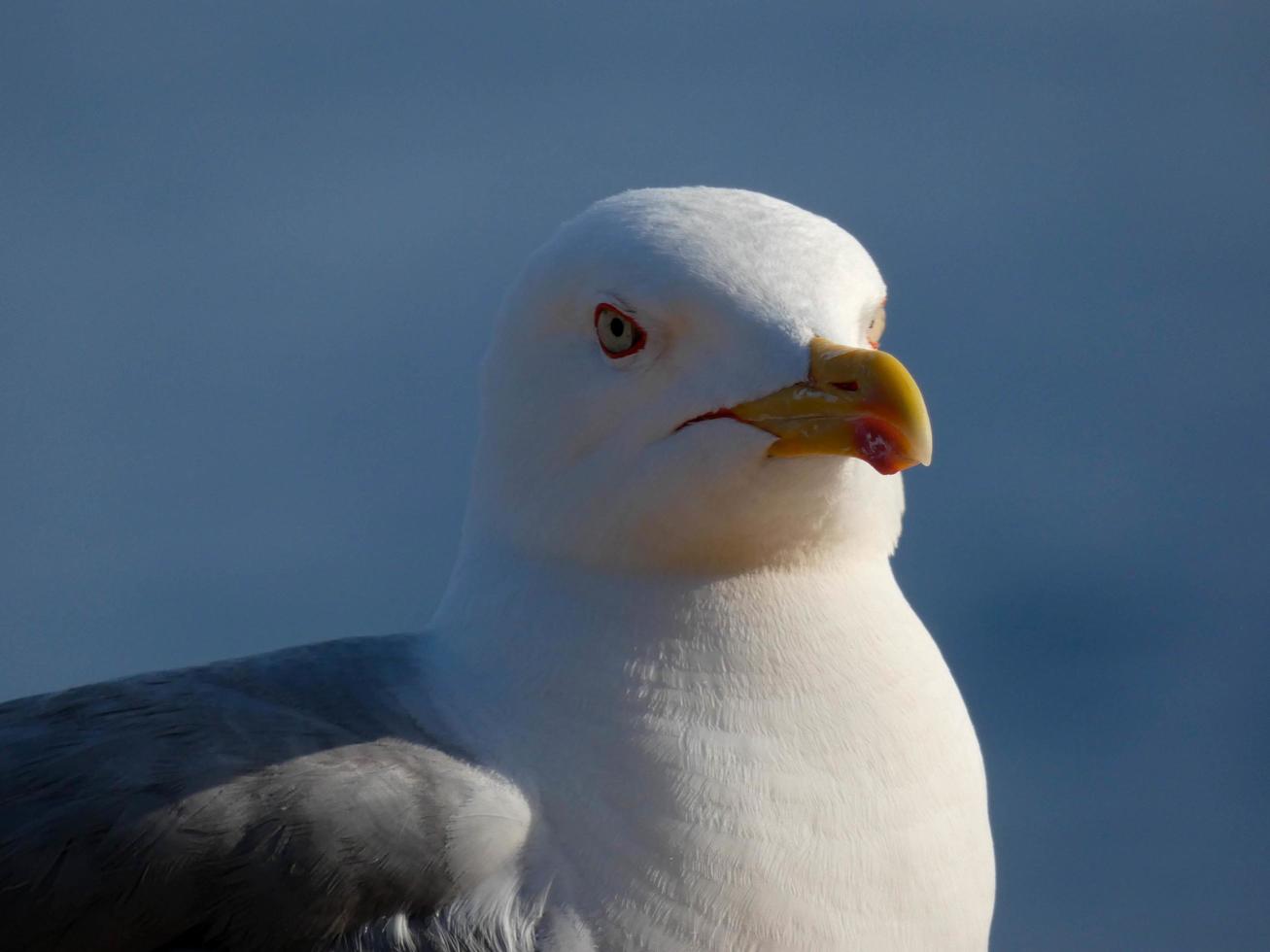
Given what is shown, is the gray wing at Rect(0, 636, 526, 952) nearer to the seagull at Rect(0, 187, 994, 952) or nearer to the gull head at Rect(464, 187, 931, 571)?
the seagull at Rect(0, 187, 994, 952)

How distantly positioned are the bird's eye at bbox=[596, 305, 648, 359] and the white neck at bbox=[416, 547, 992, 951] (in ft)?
0.69

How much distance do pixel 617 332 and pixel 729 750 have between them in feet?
1.27

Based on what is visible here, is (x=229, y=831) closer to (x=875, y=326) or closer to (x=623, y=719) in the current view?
(x=623, y=719)

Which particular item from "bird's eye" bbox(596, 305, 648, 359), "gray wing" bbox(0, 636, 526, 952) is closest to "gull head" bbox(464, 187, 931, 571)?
"bird's eye" bbox(596, 305, 648, 359)

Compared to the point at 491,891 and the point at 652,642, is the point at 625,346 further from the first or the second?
the point at 491,891

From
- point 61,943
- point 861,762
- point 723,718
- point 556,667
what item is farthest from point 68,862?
point 861,762

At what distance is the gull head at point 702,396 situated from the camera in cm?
167

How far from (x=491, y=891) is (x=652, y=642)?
10.7 inches

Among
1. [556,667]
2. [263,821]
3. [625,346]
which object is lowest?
[263,821]

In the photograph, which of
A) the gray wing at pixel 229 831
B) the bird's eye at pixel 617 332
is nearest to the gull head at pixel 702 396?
the bird's eye at pixel 617 332

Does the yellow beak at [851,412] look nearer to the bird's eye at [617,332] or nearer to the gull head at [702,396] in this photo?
the gull head at [702,396]

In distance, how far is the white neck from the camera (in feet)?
5.44

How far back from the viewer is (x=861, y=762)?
175cm

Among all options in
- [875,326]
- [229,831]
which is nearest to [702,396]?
[875,326]
